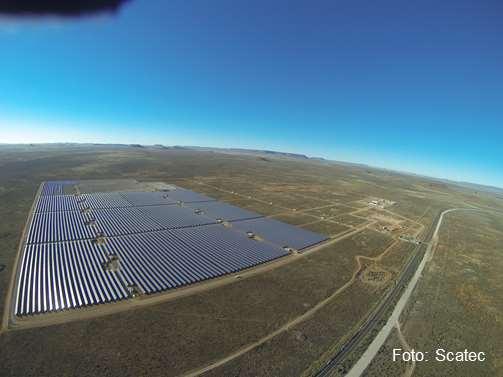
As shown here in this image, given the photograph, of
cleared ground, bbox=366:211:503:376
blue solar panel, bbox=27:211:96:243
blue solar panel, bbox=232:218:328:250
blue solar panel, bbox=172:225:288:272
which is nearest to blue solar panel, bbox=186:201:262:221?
blue solar panel, bbox=232:218:328:250

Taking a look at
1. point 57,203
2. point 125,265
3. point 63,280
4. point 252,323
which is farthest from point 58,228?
point 252,323

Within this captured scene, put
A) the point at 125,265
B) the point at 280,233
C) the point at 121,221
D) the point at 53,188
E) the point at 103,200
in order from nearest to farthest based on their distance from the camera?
the point at 125,265 < the point at 121,221 < the point at 280,233 < the point at 103,200 < the point at 53,188

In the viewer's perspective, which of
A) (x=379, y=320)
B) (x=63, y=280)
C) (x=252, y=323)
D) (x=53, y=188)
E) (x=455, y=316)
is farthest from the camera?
(x=53, y=188)

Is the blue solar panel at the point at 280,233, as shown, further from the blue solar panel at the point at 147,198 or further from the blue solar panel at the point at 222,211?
the blue solar panel at the point at 147,198

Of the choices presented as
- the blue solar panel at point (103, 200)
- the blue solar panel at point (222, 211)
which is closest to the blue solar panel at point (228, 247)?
the blue solar panel at point (222, 211)

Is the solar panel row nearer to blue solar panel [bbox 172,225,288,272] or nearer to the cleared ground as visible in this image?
blue solar panel [bbox 172,225,288,272]

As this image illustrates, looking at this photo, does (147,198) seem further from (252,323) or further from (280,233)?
(252,323)

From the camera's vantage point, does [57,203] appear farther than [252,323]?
Yes
